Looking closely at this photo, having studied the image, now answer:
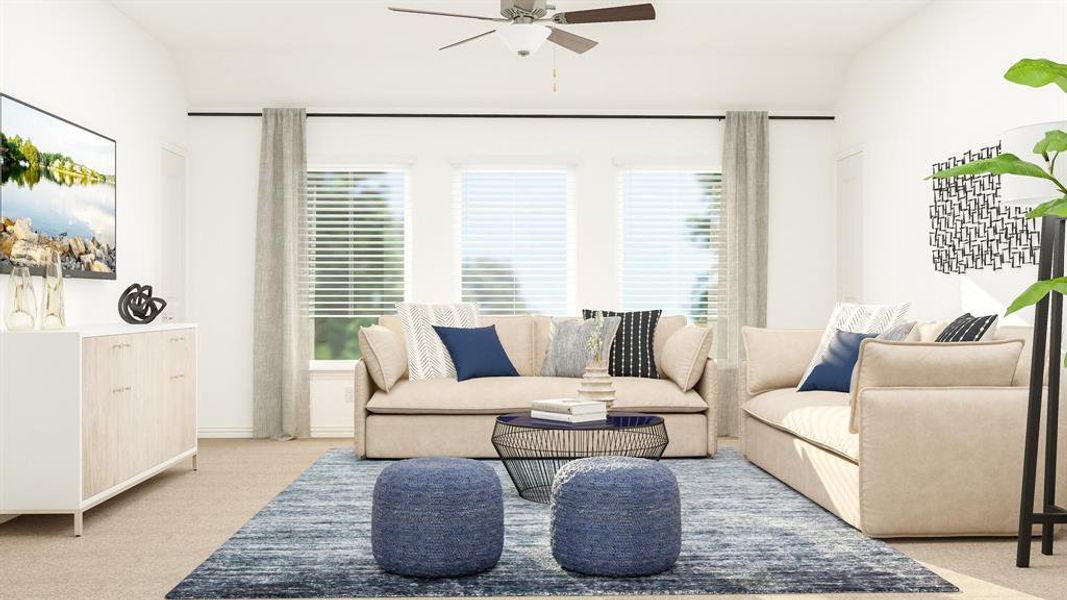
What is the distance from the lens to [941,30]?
5738 mm

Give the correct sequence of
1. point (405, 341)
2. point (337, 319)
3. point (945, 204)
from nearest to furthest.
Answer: point (945, 204) < point (405, 341) < point (337, 319)

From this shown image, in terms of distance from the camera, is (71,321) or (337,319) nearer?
(71,321)

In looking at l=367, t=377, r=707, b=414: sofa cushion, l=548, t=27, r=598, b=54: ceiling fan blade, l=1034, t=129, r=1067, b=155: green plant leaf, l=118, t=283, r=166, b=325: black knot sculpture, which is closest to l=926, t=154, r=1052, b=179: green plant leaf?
l=1034, t=129, r=1067, b=155: green plant leaf

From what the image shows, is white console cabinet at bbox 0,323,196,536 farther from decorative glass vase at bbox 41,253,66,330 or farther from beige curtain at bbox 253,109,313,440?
beige curtain at bbox 253,109,313,440

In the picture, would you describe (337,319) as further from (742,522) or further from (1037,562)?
(1037,562)

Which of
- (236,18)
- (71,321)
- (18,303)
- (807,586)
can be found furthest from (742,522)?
(236,18)

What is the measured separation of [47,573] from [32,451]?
0.81 metres

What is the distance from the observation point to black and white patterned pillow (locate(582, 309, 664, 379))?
620 centimetres

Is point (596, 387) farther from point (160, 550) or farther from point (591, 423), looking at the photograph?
point (160, 550)

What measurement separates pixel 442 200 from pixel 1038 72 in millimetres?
5125

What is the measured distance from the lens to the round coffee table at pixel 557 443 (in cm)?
437

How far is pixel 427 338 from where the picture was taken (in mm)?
6176

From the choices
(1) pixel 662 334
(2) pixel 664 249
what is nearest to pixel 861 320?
(1) pixel 662 334

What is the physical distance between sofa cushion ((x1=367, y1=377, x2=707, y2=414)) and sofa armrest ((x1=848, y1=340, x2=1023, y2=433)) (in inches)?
79.7
